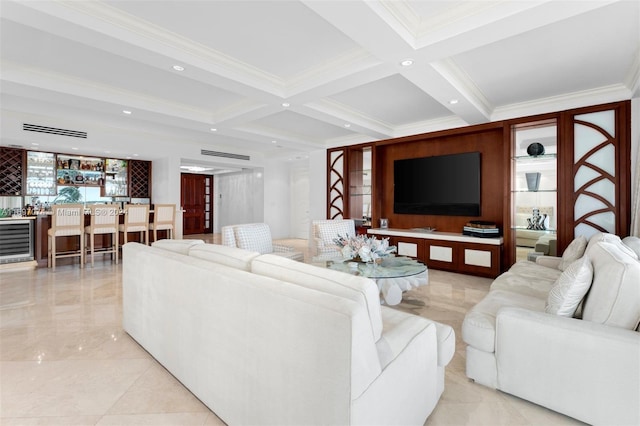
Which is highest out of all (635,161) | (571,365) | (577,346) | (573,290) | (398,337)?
(635,161)

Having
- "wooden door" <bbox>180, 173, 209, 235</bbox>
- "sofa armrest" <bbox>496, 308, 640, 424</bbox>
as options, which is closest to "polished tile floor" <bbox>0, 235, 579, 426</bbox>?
"sofa armrest" <bbox>496, 308, 640, 424</bbox>

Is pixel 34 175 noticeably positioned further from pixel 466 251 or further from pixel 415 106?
pixel 466 251

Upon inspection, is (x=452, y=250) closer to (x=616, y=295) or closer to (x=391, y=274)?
(x=391, y=274)

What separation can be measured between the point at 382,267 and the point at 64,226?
5.42m

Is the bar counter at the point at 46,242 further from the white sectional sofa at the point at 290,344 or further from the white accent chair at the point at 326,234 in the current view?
the white sectional sofa at the point at 290,344

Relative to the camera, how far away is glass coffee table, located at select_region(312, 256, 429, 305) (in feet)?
9.27

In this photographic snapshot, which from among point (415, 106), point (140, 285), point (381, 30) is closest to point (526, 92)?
point (415, 106)

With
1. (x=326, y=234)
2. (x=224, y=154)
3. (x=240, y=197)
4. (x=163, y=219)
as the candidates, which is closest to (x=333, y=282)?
(x=326, y=234)

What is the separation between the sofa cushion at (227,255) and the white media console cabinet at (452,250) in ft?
13.4

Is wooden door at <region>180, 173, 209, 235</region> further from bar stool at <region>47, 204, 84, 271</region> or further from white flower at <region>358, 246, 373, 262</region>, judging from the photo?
white flower at <region>358, 246, 373, 262</region>

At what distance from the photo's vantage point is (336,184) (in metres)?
7.05

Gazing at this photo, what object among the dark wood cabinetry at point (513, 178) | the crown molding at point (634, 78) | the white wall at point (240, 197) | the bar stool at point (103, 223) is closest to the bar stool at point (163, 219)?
the bar stool at point (103, 223)

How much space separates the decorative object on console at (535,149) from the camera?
14.7 feet

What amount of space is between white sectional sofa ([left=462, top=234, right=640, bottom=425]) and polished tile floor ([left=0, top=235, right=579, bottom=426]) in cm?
14
